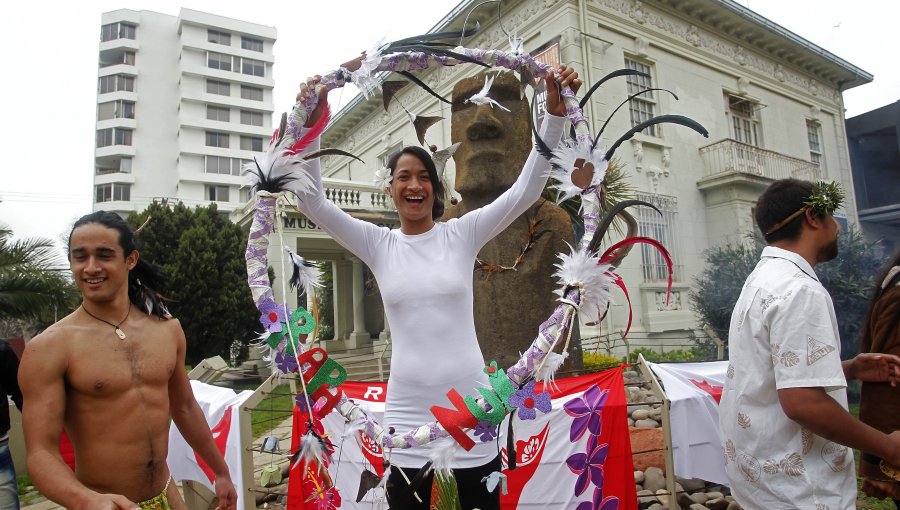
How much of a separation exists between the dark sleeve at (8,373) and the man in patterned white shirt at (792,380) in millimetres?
2922

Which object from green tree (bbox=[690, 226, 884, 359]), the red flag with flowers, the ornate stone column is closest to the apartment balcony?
green tree (bbox=[690, 226, 884, 359])

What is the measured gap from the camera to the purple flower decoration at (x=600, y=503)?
3480mm

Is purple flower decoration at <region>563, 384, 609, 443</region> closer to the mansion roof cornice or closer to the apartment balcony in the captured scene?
the mansion roof cornice

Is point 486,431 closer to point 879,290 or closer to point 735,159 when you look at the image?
point 879,290

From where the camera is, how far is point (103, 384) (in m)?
1.94

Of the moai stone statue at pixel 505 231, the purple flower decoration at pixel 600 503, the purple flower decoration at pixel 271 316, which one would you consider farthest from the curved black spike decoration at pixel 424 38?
the purple flower decoration at pixel 600 503

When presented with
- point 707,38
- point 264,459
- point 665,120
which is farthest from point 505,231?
point 707,38

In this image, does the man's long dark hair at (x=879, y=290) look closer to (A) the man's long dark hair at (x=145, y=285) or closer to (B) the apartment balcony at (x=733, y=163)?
(A) the man's long dark hair at (x=145, y=285)

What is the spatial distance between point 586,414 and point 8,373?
3.09 meters

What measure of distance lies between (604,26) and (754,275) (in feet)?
36.3

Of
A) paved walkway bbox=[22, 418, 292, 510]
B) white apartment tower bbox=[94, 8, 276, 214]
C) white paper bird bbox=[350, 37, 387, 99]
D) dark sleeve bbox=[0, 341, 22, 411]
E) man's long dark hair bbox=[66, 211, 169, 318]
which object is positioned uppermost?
white apartment tower bbox=[94, 8, 276, 214]

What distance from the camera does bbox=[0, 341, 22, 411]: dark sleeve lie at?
2373 millimetres

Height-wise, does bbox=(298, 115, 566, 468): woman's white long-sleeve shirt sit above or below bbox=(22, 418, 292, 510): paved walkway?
above

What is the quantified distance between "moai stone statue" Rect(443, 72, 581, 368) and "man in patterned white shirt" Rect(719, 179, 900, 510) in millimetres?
2779
